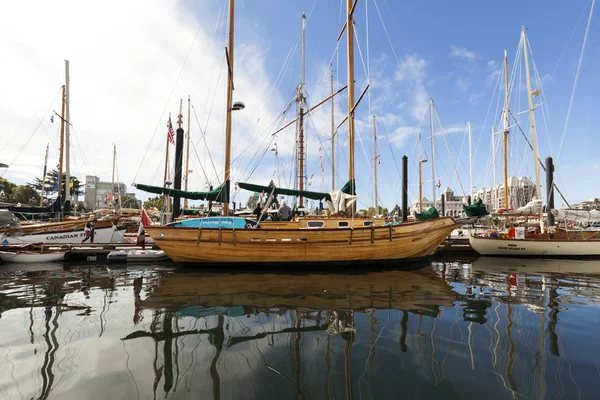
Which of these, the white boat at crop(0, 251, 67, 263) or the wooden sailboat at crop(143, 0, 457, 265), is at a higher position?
the wooden sailboat at crop(143, 0, 457, 265)

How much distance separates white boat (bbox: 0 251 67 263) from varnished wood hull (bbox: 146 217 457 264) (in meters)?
5.36

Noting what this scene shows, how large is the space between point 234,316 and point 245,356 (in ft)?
5.60

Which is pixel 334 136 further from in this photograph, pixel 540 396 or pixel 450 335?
pixel 540 396

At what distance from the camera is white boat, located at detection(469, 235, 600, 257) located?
580 inches

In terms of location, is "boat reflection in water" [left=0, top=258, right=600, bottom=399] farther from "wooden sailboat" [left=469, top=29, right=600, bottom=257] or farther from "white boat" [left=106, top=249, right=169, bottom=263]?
"wooden sailboat" [left=469, top=29, right=600, bottom=257]

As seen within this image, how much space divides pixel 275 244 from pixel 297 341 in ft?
21.1

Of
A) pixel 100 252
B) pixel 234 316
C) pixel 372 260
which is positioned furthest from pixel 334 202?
pixel 100 252

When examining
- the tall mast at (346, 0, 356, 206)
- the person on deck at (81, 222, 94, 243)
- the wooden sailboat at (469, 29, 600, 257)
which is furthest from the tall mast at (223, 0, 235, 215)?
the wooden sailboat at (469, 29, 600, 257)

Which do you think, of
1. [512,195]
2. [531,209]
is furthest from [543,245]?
[512,195]

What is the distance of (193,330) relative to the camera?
445 cm

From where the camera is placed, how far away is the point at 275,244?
10328 millimetres

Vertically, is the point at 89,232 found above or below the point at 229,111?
below

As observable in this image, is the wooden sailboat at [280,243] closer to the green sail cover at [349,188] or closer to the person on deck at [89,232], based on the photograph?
the green sail cover at [349,188]

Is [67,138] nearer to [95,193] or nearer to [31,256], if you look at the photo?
[31,256]
